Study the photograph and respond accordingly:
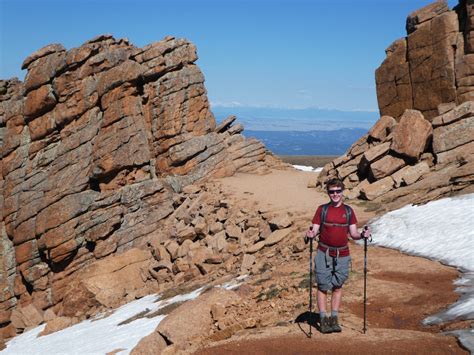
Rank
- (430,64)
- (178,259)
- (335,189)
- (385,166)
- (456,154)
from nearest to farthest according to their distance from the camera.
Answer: (335,189), (456,154), (178,259), (385,166), (430,64)

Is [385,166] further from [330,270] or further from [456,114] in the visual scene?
[330,270]

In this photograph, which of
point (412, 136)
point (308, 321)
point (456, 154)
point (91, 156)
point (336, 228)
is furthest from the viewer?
point (91, 156)

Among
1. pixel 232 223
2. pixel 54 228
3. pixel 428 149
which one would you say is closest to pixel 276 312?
pixel 232 223

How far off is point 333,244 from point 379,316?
3.40 meters

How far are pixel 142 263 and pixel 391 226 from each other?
769 inches

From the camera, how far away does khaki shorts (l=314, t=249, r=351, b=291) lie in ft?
37.9

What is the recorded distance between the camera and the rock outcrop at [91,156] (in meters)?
40.0

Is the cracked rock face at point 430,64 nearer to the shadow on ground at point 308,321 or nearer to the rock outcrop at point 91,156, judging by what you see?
the rock outcrop at point 91,156

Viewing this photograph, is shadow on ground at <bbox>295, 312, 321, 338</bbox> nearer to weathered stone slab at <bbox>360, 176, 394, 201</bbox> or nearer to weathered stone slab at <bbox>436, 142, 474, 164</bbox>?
weathered stone slab at <bbox>360, 176, 394, 201</bbox>

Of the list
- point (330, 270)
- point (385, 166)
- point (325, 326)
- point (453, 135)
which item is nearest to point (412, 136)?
point (453, 135)

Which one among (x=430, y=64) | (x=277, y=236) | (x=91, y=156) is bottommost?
(x=277, y=236)

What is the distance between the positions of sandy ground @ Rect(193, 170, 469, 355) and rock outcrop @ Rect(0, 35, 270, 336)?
21.4 meters

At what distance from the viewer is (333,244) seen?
11531mm

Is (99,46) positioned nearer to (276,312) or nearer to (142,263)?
(142,263)
